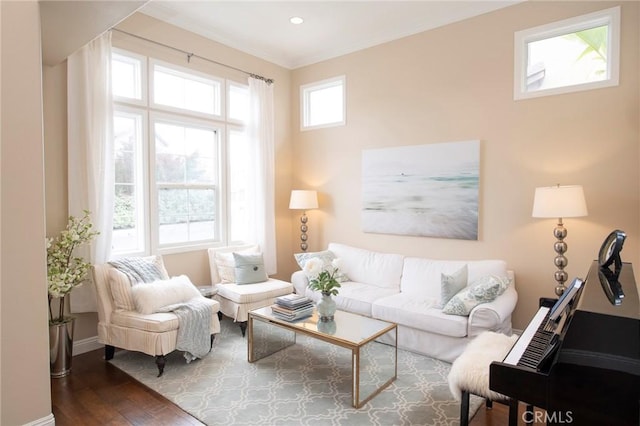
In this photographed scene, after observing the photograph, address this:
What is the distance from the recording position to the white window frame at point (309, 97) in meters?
4.95

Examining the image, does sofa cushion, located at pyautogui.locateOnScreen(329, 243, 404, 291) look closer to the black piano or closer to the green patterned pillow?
the green patterned pillow

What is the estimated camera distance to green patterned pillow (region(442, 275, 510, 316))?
3.21m

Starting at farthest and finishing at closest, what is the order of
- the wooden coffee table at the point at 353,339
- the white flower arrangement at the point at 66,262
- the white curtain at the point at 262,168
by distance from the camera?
the white curtain at the point at 262,168, the white flower arrangement at the point at 66,262, the wooden coffee table at the point at 353,339

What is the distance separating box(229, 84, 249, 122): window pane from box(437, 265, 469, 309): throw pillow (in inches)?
123

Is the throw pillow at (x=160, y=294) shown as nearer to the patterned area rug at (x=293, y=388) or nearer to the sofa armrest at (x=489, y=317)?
the patterned area rug at (x=293, y=388)

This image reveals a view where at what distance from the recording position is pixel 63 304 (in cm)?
313

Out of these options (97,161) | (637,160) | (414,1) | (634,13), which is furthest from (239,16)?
(637,160)

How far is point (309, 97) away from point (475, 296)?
11.6 ft

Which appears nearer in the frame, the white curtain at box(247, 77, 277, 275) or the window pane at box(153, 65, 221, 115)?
the window pane at box(153, 65, 221, 115)

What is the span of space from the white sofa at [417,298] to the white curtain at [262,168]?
2.78 feet

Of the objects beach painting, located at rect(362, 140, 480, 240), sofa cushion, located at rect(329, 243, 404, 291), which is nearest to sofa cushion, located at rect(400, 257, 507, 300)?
sofa cushion, located at rect(329, 243, 404, 291)

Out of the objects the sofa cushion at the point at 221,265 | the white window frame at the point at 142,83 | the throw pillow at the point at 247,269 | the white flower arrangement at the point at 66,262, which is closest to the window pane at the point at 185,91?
the white window frame at the point at 142,83

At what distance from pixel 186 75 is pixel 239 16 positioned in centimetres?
88

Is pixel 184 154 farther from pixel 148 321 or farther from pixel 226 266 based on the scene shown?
pixel 148 321
